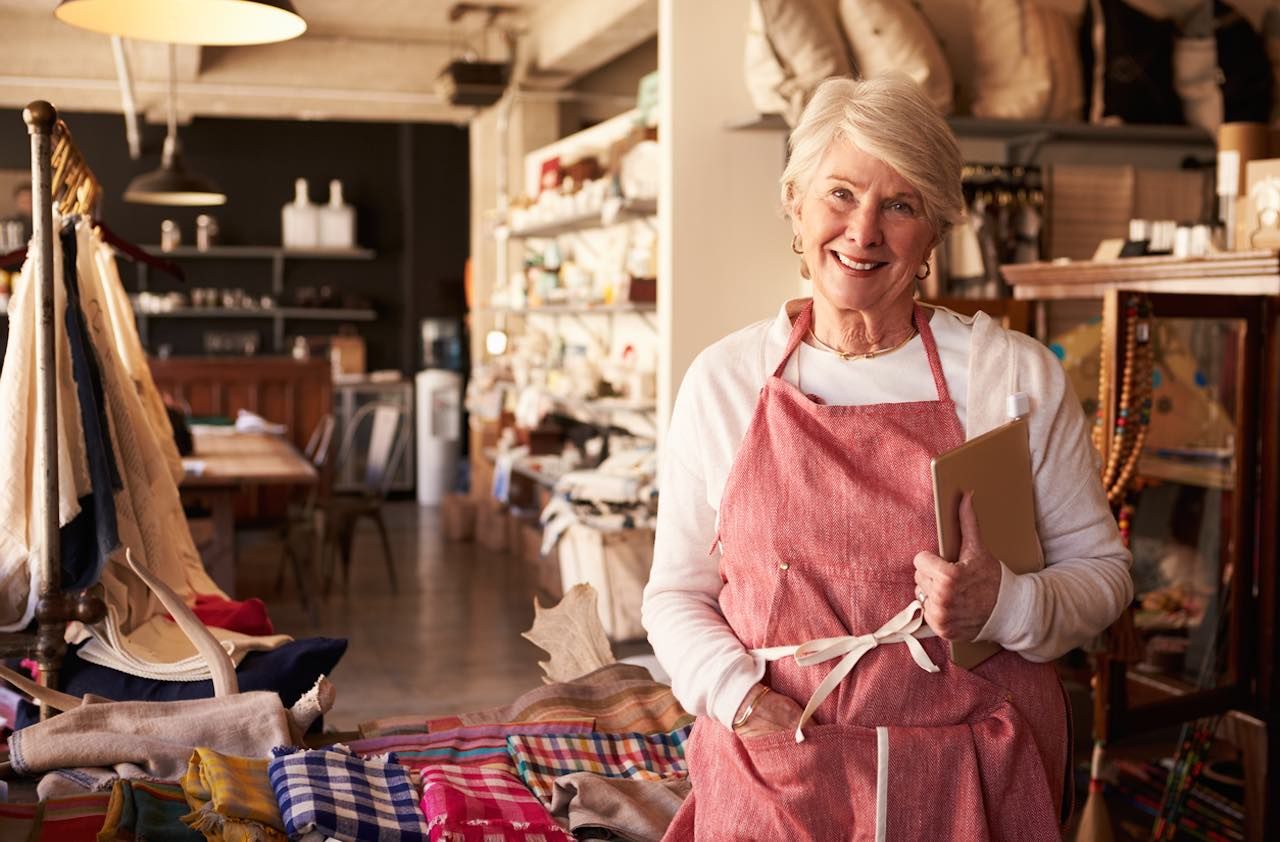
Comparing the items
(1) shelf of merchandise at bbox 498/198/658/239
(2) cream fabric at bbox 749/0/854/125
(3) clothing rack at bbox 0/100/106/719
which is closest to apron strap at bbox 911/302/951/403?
(3) clothing rack at bbox 0/100/106/719

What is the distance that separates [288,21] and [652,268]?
3.86m

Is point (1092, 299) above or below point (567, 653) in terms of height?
above

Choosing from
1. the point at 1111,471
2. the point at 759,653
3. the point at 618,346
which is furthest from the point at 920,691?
the point at 618,346

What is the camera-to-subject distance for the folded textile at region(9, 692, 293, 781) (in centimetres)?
230

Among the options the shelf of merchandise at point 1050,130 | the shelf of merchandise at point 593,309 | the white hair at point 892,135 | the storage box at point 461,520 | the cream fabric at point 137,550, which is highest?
the shelf of merchandise at point 1050,130

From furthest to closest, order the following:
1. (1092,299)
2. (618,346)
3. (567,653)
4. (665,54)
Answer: (618,346) < (665,54) < (1092,299) < (567,653)

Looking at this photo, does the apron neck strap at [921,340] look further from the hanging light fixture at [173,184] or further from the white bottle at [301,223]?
the white bottle at [301,223]

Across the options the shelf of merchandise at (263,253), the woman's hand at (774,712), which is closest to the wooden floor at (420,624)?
the woman's hand at (774,712)

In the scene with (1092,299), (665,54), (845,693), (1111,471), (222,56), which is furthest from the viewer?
(222,56)

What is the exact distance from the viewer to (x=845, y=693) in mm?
1712

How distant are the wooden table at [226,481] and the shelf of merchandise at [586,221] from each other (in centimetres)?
198

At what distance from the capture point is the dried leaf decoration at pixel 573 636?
299 centimetres

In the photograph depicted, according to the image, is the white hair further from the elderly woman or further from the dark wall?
the dark wall

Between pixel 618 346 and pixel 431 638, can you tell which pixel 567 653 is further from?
pixel 618 346
